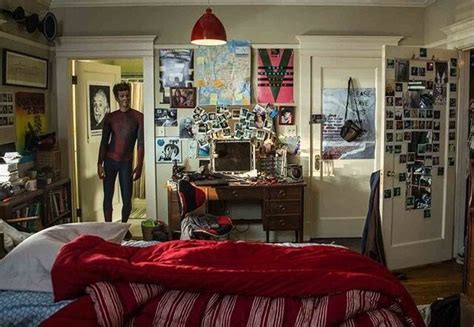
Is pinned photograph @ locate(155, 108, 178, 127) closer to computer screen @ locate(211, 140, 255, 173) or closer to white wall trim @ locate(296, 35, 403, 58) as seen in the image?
computer screen @ locate(211, 140, 255, 173)

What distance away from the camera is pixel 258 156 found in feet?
16.6

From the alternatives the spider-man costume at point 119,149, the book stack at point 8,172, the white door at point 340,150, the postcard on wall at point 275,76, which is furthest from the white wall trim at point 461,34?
the book stack at point 8,172

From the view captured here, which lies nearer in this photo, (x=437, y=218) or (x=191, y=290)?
(x=191, y=290)

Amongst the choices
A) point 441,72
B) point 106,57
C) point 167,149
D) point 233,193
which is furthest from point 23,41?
point 441,72

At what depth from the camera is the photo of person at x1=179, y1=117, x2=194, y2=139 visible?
5086 mm

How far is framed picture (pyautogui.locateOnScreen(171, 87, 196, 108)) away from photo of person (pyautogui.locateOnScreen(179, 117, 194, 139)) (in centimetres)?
15

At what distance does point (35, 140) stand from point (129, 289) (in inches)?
122

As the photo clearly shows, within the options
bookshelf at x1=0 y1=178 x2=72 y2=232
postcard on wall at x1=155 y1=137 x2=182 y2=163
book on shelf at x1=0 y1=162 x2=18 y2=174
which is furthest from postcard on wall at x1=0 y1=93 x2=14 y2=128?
postcard on wall at x1=155 y1=137 x2=182 y2=163

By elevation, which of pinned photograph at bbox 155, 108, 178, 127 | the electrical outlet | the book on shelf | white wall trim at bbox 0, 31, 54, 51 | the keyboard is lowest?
the keyboard

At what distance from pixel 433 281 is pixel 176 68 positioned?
3.09 meters

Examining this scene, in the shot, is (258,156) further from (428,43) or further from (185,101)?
(428,43)

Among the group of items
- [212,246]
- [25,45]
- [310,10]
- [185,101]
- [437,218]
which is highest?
[310,10]

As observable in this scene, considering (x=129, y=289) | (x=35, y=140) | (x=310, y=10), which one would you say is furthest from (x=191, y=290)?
(x=310, y=10)

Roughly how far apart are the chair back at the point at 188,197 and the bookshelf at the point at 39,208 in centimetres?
113
